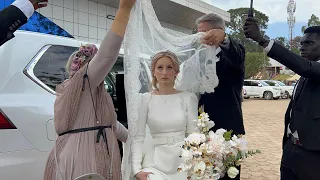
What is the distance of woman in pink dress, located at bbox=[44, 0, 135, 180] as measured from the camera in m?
1.99

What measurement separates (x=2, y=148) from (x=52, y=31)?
116 inches

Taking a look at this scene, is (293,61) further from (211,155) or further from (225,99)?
(211,155)

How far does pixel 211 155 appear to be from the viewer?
6.63 feet

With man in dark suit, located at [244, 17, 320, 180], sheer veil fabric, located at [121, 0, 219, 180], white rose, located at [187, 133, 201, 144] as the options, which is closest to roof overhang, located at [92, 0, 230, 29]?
sheer veil fabric, located at [121, 0, 219, 180]

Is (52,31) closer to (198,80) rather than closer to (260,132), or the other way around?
(198,80)

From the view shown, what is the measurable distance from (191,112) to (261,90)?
25.9 meters

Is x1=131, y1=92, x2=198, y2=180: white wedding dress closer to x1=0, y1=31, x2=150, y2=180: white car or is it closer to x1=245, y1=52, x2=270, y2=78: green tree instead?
x1=0, y1=31, x2=150, y2=180: white car

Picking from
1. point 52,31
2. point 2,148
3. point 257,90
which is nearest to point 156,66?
point 2,148

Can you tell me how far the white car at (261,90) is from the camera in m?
27.1

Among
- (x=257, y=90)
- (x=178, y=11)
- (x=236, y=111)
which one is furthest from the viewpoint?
(x=257, y=90)

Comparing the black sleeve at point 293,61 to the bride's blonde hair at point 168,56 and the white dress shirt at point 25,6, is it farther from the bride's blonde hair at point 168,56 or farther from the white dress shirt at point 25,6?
the white dress shirt at point 25,6

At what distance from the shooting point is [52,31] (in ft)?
16.4

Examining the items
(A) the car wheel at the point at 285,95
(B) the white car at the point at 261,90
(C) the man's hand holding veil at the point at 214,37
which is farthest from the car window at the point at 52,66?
(A) the car wheel at the point at 285,95

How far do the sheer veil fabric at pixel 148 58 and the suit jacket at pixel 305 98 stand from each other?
0.53 m
